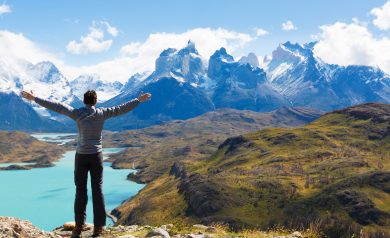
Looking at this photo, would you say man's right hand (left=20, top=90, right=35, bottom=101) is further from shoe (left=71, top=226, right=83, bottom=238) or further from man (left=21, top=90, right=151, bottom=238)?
shoe (left=71, top=226, right=83, bottom=238)

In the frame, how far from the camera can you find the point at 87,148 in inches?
768

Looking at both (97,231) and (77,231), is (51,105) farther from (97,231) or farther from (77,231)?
(97,231)

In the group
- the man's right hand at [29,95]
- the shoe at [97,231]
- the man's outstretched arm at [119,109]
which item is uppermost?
the man's right hand at [29,95]

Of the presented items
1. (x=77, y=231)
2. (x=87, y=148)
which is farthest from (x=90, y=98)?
(x=77, y=231)

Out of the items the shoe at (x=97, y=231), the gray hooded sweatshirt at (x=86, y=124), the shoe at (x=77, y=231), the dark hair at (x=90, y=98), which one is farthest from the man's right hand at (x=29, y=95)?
the shoe at (x=97, y=231)

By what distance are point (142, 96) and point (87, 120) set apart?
11.0 feet

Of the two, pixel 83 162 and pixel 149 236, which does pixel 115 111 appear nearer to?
pixel 83 162

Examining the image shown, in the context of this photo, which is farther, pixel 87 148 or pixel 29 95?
pixel 87 148

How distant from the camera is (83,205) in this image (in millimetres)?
20484

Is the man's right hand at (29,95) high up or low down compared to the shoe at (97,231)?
up

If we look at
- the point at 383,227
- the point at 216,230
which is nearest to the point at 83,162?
the point at 216,230

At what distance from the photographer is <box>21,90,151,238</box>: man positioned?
769 inches

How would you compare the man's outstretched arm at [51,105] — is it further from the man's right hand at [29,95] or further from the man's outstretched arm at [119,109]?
the man's outstretched arm at [119,109]

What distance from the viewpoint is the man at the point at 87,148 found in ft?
64.1
